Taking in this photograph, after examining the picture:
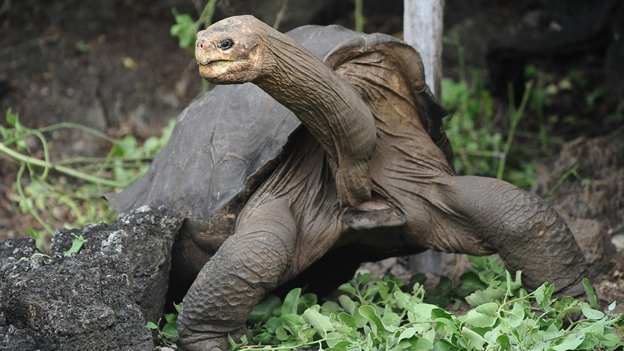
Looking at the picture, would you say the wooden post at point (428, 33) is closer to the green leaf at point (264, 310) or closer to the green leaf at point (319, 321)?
the green leaf at point (264, 310)

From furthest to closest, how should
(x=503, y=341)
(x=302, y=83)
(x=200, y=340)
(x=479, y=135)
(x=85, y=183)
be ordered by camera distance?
(x=85, y=183) → (x=479, y=135) → (x=200, y=340) → (x=302, y=83) → (x=503, y=341)

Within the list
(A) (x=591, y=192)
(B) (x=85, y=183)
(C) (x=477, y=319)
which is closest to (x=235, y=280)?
(C) (x=477, y=319)

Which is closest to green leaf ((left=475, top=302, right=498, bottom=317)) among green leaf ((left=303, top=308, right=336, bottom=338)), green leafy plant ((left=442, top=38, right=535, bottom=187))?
green leaf ((left=303, top=308, right=336, bottom=338))

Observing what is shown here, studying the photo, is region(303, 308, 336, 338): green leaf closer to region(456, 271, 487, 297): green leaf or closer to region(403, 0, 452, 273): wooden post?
region(456, 271, 487, 297): green leaf

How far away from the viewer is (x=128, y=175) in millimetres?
5414

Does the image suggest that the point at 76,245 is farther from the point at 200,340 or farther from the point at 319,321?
the point at 319,321

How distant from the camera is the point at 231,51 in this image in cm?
227

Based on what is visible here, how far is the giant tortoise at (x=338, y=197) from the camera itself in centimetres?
291

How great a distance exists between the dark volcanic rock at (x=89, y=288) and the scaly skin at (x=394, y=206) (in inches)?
8.7

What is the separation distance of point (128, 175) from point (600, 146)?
2.79 meters

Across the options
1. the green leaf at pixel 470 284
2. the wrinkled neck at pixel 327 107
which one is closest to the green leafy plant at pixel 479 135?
the green leaf at pixel 470 284

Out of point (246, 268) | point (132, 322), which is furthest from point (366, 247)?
point (132, 322)

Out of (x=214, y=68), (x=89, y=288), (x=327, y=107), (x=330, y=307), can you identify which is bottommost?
(x=330, y=307)

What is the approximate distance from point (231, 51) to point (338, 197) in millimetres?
946
